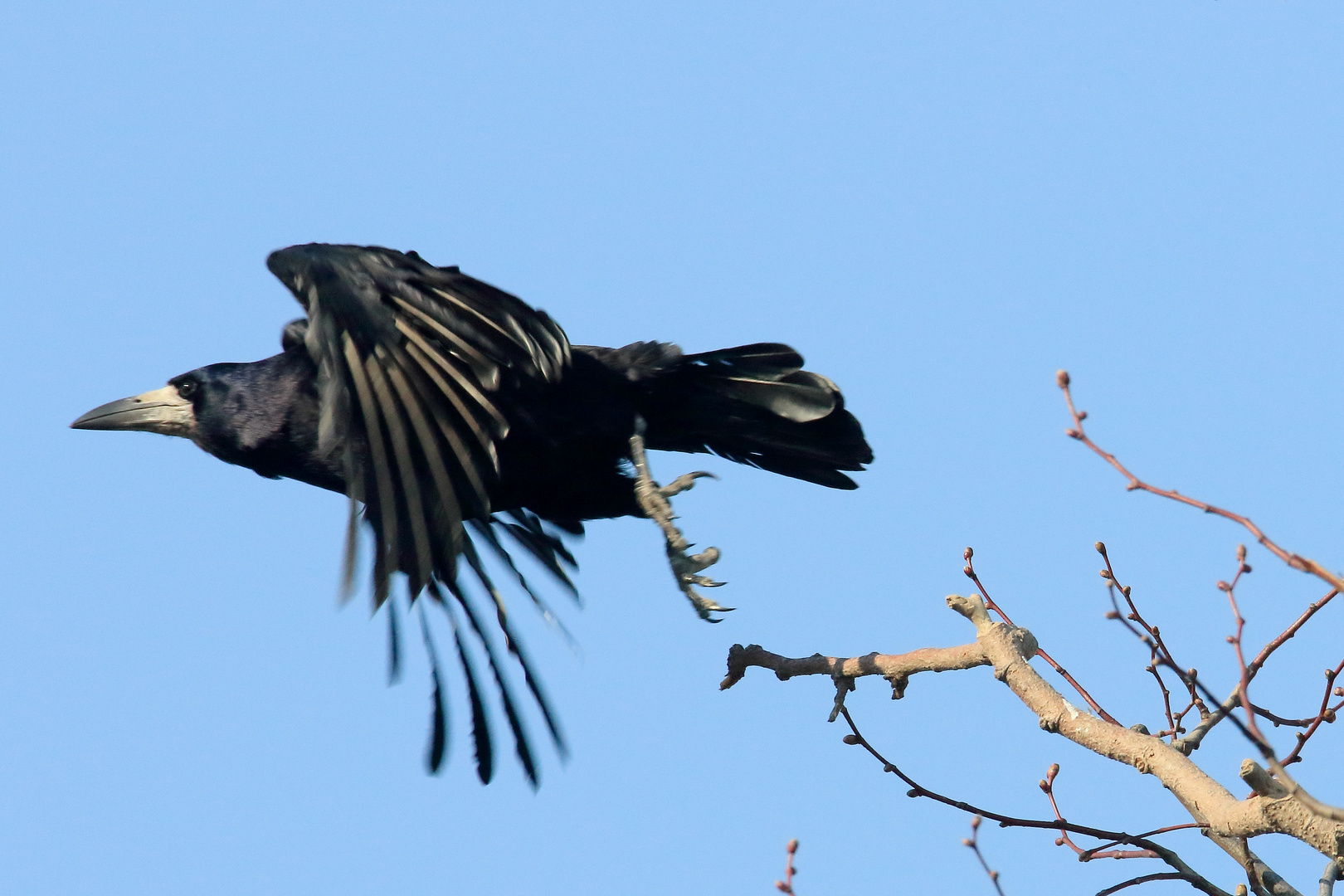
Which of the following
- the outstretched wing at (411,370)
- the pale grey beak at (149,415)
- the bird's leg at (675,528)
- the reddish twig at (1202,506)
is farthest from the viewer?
the pale grey beak at (149,415)

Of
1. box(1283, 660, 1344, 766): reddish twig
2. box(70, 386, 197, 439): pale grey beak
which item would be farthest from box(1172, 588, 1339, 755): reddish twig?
box(70, 386, 197, 439): pale grey beak

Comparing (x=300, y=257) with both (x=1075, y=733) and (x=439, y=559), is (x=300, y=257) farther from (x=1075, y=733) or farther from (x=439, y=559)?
(x=1075, y=733)

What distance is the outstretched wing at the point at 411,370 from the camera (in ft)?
14.5

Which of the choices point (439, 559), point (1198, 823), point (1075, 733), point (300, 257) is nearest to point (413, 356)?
point (300, 257)

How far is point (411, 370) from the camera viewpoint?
451cm

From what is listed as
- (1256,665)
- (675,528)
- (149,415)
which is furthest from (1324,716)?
(149,415)

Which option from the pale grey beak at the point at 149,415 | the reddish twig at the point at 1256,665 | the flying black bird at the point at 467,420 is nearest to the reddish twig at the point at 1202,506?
the reddish twig at the point at 1256,665

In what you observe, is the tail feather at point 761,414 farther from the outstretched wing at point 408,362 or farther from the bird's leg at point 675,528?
the outstretched wing at point 408,362

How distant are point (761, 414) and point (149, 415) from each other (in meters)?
2.63

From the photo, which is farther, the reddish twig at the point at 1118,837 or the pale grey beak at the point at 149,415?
the pale grey beak at the point at 149,415

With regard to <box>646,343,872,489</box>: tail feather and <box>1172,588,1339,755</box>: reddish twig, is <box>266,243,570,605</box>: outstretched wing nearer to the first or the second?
<box>646,343,872,489</box>: tail feather

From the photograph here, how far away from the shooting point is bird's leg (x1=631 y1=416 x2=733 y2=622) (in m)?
4.77

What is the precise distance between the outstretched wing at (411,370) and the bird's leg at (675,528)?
1.61ft

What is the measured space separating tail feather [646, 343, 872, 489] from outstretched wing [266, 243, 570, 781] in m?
0.71
